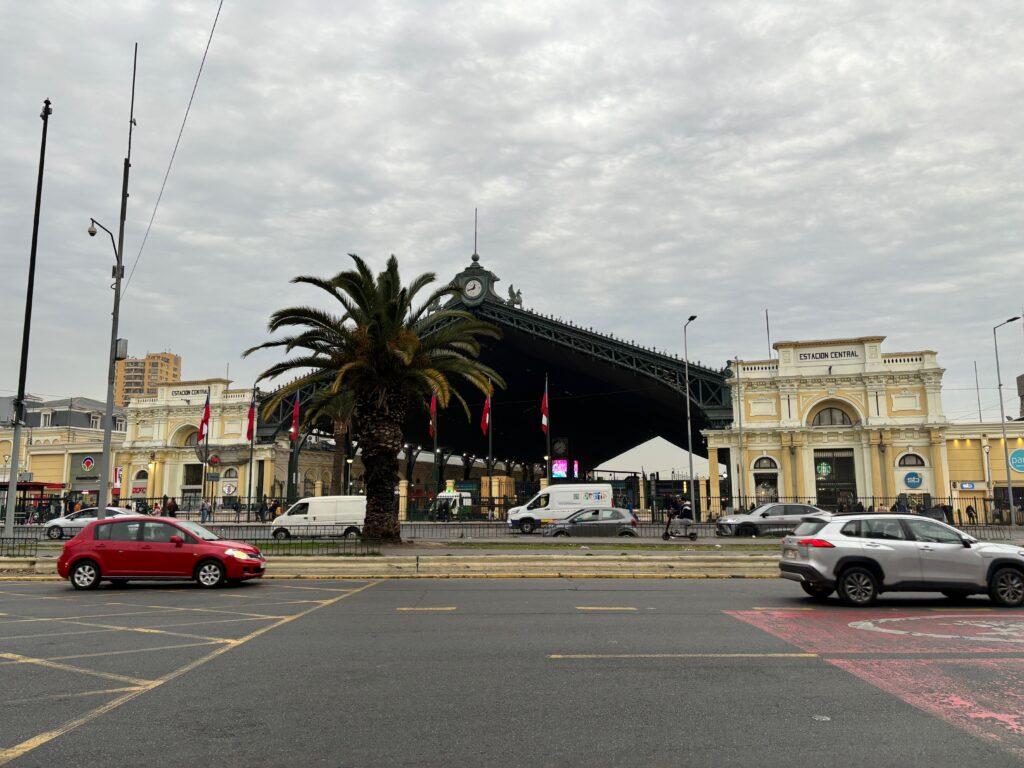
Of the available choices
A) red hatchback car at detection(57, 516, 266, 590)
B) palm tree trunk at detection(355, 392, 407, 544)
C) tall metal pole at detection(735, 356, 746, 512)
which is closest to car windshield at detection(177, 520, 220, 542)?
red hatchback car at detection(57, 516, 266, 590)

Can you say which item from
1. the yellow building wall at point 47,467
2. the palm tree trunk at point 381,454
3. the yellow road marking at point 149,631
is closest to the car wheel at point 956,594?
the yellow road marking at point 149,631

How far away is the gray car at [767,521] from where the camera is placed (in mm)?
29812

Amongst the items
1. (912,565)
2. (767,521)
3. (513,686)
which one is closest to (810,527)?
(912,565)

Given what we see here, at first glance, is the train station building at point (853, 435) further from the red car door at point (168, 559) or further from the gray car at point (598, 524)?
the red car door at point (168, 559)

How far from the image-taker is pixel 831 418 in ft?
160

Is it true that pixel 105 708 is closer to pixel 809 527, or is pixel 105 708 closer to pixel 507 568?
pixel 809 527

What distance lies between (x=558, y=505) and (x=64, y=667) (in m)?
28.9

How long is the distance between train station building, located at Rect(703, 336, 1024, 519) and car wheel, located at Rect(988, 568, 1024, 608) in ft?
110

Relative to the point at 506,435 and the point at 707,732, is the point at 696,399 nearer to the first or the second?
the point at 506,435

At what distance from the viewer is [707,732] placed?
17.3ft

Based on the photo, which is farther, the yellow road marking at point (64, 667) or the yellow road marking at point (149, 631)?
the yellow road marking at point (149, 631)

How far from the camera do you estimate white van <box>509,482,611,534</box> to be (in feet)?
114

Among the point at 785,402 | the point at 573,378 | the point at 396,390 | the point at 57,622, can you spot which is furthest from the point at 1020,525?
the point at 57,622

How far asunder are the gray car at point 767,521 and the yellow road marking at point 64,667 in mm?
26457
